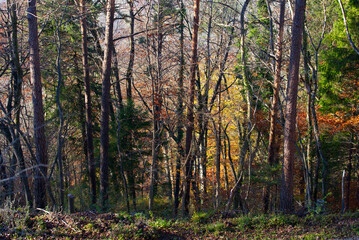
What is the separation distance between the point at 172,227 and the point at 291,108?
5.66 m

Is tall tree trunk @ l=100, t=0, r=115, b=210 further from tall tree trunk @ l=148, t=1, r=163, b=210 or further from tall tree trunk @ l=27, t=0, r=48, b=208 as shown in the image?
tall tree trunk @ l=27, t=0, r=48, b=208

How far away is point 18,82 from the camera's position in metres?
11.5

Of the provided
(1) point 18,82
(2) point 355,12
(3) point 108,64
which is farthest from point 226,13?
(1) point 18,82

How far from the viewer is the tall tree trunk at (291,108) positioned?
989cm

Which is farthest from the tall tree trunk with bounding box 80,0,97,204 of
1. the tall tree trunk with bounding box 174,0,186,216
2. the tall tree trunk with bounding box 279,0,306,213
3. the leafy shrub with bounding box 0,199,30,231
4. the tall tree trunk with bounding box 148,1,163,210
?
the tall tree trunk with bounding box 279,0,306,213

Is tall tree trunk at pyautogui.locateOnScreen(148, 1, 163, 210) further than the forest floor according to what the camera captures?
Yes

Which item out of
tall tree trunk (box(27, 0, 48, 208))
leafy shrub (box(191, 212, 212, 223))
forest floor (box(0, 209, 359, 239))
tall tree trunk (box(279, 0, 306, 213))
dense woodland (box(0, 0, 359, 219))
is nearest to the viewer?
forest floor (box(0, 209, 359, 239))

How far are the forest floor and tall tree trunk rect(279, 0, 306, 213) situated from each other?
2163mm

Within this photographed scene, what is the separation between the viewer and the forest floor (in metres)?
6.56

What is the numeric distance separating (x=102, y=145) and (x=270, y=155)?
7.77 metres


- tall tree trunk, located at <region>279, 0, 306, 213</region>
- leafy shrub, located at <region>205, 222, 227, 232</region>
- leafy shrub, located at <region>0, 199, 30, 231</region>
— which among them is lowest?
leafy shrub, located at <region>205, 222, 227, 232</region>

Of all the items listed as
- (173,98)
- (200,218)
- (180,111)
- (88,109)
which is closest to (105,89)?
(88,109)

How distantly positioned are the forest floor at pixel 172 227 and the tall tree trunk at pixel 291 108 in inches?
85.2

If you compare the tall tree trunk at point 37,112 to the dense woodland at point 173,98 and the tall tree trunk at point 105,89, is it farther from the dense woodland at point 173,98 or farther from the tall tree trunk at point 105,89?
the tall tree trunk at point 105,89
